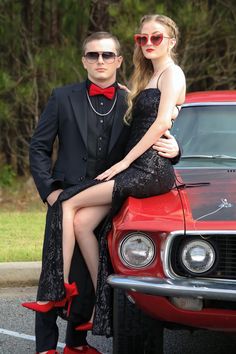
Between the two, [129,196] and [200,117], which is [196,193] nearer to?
[129,196]

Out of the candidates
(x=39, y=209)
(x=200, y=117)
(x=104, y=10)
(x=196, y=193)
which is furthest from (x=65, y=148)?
(x=104, y=10)

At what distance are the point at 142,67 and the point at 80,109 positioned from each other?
0.45 metres

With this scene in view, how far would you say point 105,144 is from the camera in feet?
15.2

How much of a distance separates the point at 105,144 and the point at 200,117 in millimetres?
1241

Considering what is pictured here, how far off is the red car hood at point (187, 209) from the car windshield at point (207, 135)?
548 millimetres

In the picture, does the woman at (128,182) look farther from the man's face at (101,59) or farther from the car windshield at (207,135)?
the car windshield at (207,135)

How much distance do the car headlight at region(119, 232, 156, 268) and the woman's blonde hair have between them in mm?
842

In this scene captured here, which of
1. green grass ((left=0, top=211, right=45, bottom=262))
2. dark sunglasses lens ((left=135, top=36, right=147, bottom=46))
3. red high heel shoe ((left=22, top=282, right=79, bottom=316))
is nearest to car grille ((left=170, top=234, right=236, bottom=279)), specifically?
red high heel shoe ((left=22, top=282, right=79, bottom=316))

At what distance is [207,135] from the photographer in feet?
17.9

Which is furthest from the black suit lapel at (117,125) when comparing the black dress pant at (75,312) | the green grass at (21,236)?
Answer: the green grass at (21,236)

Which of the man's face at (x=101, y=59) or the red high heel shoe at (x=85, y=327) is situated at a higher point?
the man's face at (x=101, y=59)

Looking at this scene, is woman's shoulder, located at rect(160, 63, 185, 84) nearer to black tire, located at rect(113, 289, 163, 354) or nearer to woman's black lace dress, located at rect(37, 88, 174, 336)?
woman's black lace dress, located at rect(37, 88, 174, 336)

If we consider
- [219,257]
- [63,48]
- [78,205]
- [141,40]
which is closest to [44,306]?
[78,205]

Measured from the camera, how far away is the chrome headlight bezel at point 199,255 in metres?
3.98
